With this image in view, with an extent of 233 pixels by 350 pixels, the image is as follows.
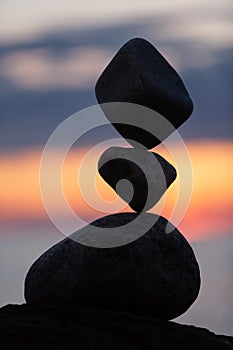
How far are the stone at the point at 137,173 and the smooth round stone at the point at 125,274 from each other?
0.33 meters

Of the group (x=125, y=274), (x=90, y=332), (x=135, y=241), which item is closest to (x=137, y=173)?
(x=135, y=241)

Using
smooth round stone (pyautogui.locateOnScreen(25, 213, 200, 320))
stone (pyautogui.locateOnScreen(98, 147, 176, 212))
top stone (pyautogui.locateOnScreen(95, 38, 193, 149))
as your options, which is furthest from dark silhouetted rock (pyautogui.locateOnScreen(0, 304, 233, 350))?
top stone (pyautogui.locateOnScreen(95, 38, 193, 149))

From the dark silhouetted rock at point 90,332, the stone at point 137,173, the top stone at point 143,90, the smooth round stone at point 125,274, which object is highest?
the top stone at point 143,90

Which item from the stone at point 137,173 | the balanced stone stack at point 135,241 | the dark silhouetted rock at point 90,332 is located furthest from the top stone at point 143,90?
the dark silhouetted rock at point 90,332

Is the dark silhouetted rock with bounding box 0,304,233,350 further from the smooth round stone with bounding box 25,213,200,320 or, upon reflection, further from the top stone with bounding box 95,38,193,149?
the top stone with bounding box 95,38,193,149

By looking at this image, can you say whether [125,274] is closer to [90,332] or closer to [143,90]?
[90,332]

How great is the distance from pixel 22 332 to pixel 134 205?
2.16 meters

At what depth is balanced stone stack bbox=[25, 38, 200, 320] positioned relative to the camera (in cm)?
1004

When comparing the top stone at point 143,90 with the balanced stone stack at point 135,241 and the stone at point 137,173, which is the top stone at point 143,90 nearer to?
the balanced stone stack at point 135,241

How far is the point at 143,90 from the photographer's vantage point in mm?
9938

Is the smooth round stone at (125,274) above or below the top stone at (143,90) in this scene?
below

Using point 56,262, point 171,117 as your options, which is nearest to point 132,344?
point 56,262

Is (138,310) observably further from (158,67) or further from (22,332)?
(158,67)

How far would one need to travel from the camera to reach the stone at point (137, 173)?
33.2ft
